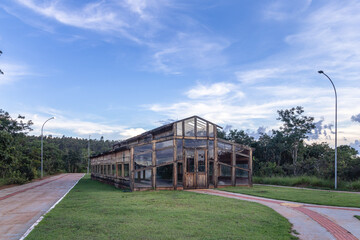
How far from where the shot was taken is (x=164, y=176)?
21.5 meters

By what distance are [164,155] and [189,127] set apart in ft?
9.57

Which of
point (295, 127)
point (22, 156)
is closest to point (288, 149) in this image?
point (295, 127)

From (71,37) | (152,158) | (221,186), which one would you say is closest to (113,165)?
(152,158)

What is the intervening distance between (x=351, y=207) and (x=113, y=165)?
19852mm

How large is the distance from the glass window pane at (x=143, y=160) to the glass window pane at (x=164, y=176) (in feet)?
2.67

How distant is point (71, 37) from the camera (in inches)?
838

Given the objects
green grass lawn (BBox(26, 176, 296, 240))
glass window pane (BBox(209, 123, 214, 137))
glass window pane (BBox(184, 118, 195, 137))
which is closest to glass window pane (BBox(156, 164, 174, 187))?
glass window pane (BBox(184, 118, 195, 137))

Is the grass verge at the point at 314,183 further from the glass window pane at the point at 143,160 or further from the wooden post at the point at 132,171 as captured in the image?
the wooden post at the point at 132,171

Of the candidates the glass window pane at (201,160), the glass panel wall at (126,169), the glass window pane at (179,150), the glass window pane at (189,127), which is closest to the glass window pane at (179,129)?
the glass window pane at (189,127)

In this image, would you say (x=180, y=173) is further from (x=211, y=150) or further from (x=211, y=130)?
(x=211, y=130)

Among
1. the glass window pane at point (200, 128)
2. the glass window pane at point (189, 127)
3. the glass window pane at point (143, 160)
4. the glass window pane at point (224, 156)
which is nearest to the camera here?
the glass window pane at point (143, 160)

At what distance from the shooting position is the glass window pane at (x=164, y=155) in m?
21.4

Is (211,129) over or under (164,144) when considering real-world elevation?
over

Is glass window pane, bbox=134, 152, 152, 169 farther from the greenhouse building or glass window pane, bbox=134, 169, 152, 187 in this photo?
glass window pane, bbox=134, 169, 152, 187
